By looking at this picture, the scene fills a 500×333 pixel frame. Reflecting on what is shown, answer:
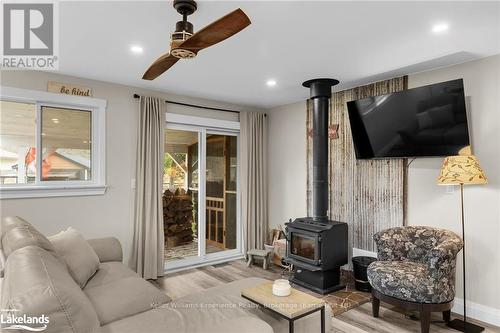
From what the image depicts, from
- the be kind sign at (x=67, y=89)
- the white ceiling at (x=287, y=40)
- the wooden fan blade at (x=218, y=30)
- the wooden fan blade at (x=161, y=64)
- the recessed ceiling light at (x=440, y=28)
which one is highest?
the white ceiling at (x=287, y=40)

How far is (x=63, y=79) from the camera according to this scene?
3.55 metres

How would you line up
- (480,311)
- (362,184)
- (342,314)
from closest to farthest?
(480,311), (342,314), (362,184)

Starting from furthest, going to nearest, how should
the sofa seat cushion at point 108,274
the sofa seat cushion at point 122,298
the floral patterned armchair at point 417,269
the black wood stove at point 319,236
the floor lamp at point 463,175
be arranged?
the black wood stove at point 319,236 < the floor lamp at point 463,175 < the floral patterned armchair at point 417,269 < the sofa seat cushion at point 108,274 < the sofa seat cushion at point 122,298

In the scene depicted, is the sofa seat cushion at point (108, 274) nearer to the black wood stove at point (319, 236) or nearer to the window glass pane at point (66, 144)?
the window glass pane at point (66, 144)

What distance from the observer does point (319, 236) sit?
3564mm

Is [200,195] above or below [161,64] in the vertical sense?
below

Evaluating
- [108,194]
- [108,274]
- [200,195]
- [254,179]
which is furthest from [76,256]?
[254,179]

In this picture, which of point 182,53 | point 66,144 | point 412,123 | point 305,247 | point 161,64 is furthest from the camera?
point 305,247

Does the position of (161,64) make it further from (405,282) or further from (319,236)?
(405,282)

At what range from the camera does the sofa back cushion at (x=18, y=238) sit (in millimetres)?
1824

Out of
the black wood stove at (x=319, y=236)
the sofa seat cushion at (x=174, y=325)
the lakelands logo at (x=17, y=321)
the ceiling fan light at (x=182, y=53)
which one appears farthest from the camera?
the black wood stove at (x=319, y=236)

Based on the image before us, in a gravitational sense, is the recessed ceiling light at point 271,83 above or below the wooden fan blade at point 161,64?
above

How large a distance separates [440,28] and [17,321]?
3.19 m

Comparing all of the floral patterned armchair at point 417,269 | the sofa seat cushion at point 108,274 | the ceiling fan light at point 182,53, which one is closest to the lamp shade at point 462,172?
the floral patterned armchair at point 417,269
